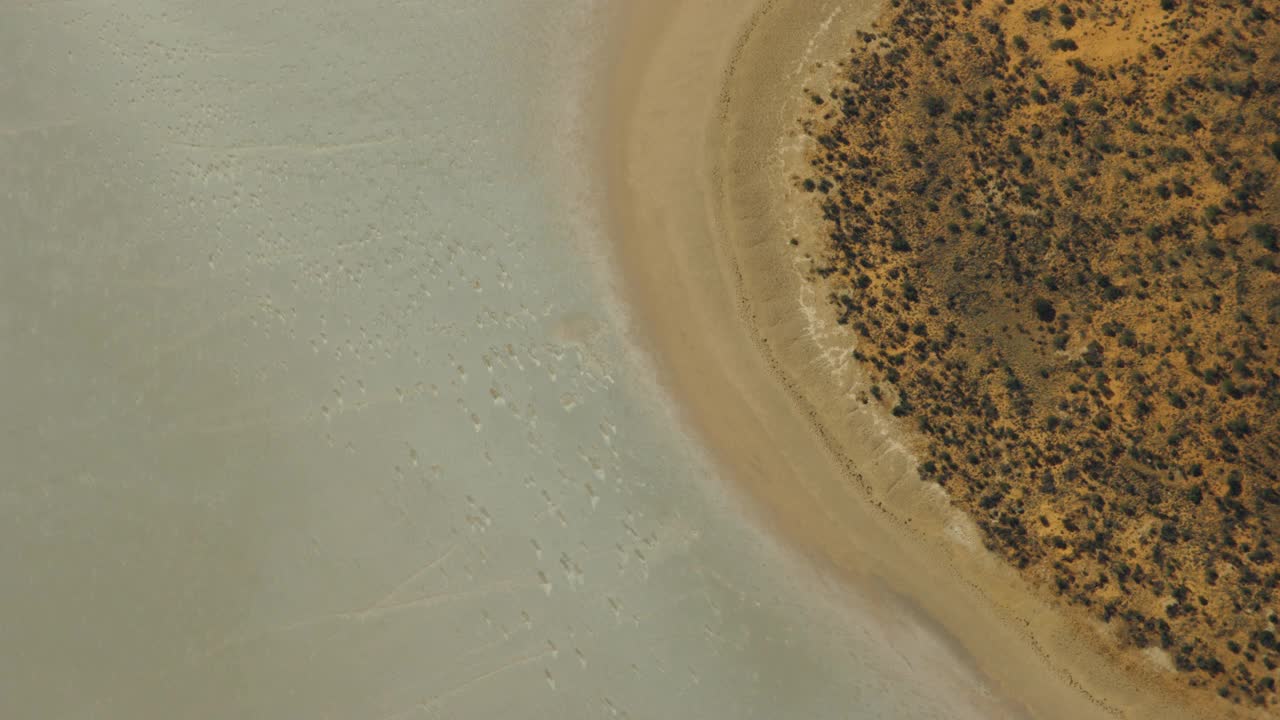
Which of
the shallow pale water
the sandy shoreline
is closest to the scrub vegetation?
the sandy shoreline

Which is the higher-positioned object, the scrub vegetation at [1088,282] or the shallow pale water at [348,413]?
the scrub vegetation at [1088,282]

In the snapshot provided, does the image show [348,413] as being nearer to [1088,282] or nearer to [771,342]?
[771,342]

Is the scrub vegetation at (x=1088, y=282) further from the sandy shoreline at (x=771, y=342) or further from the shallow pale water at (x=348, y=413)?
the shallow pale water at (x=348, y=413)

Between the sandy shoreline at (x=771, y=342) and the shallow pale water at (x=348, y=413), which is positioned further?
the shallow pale water at (x=348, y=413)

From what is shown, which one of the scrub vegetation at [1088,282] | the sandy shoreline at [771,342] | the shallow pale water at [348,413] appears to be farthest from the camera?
the shallow pale water at [348,413]

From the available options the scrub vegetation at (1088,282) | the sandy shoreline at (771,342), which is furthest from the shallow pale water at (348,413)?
the scrub vegetation at (1088,282)

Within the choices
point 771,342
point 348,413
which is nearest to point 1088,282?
point 771,342

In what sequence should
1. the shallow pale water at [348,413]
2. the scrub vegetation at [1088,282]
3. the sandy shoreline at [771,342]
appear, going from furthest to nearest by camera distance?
the shallow pale water at [348,413] < the sandy shoreline at [771,342] < the scrub vegetation at [1088,282]
